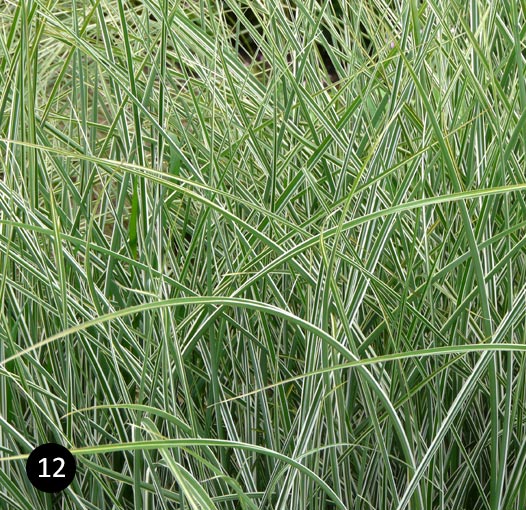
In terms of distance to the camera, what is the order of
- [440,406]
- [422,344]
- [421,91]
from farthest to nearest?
[422,344]
[440,406]
[421,91]

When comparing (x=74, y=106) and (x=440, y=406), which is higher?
(x=74, y=106)

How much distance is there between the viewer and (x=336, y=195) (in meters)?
0.83

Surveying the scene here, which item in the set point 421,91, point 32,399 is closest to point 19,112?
point 32,399

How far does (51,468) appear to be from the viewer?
781 mm

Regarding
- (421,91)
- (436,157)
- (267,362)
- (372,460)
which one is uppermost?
(421,91)

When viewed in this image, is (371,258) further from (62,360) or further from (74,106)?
(74,106)

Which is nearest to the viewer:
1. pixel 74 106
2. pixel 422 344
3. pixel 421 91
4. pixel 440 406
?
pixel 421 91

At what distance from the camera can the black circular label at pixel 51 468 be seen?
0.77 meters

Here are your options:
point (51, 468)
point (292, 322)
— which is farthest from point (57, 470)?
point (292, 322)

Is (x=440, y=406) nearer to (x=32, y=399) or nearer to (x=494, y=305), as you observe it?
(x=494, y=305)

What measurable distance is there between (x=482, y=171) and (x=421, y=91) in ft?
0.81

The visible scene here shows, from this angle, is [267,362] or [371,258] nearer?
[371,258]

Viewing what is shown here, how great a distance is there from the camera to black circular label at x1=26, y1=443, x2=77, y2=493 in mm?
771

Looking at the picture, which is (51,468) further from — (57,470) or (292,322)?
(292,322)
